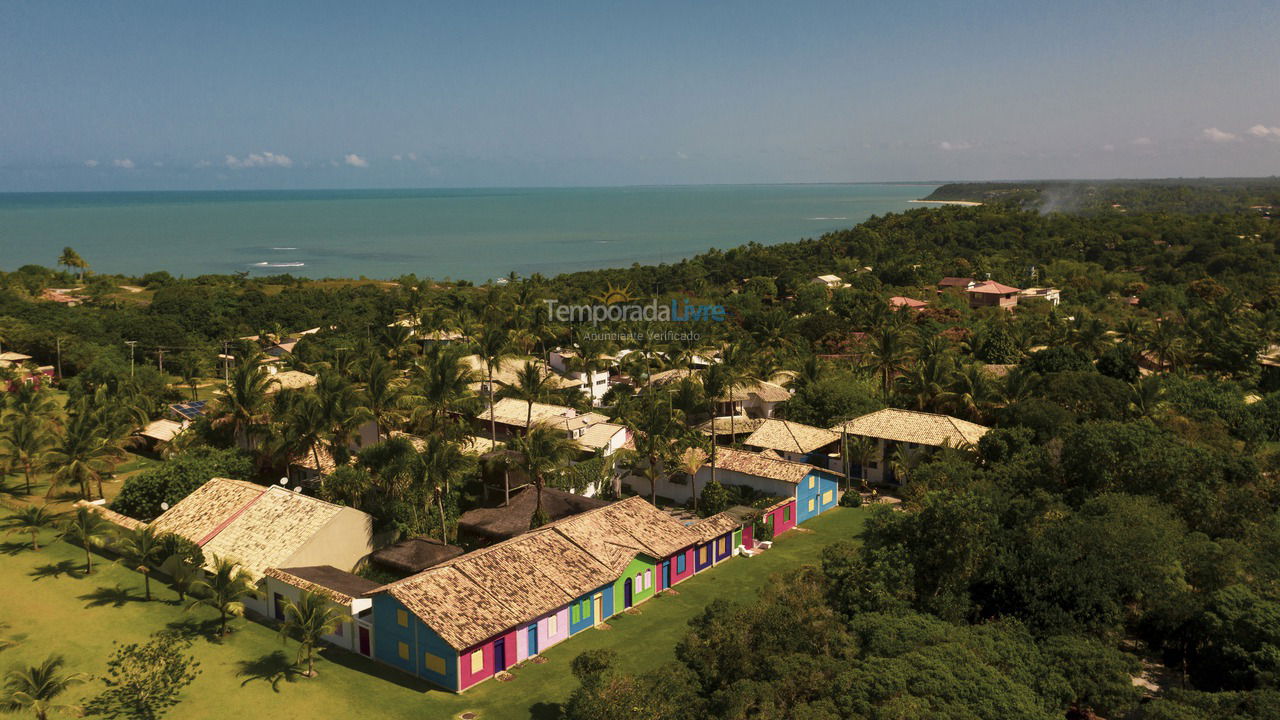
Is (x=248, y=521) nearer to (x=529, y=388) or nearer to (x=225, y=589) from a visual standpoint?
(x=225, y=589)

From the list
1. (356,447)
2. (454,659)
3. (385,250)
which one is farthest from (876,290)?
(385,250)

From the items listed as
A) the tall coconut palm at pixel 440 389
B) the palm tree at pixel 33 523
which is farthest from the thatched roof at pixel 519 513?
the palm tree at pixel 33 523

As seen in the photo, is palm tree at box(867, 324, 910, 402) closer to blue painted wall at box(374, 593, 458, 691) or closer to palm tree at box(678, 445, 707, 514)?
palm tree at box(678, 445, 707, 514)

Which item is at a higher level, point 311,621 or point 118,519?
point 311,621

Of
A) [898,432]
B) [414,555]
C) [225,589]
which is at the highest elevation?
[898,432]

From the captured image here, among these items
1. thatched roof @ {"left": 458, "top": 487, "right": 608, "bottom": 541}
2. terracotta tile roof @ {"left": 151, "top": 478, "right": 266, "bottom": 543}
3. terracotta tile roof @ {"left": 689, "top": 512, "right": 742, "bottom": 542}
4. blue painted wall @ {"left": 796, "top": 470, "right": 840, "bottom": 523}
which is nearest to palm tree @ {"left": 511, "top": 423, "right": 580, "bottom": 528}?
thatched roof @ {"left": 458, "top": 487, "right": 608, "bottom": 541}

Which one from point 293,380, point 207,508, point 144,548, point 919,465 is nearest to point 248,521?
point 207,508
